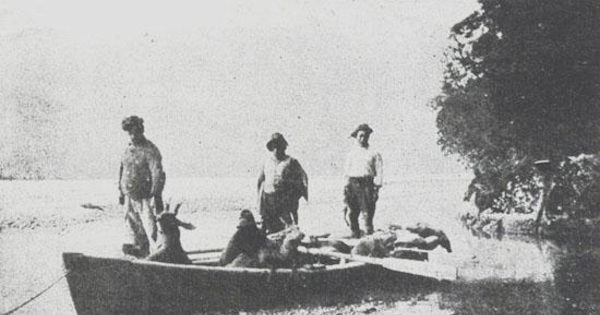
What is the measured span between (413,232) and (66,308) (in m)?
6.50

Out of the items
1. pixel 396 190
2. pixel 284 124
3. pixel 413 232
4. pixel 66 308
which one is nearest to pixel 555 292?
pixel 413 232

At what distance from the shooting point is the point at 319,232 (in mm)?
20672

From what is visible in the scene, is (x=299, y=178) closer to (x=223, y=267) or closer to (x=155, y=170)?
(x=155, y=170)

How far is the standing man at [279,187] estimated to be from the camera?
11430 mm

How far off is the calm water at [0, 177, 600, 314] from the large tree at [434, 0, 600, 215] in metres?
2.72

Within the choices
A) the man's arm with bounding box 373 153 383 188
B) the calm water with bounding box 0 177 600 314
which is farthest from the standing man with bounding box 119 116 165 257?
the man's arm with bounding box 373 153 383 188

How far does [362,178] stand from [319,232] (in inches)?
323

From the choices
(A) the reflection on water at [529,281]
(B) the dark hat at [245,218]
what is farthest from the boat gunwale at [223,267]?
(A) the reflection on water at [529,281]

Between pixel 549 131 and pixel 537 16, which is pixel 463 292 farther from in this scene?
pixel 537 16

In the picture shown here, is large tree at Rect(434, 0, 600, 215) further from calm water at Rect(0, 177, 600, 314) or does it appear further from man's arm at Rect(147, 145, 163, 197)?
man's arm at Rect(147, 145, 163, 197)

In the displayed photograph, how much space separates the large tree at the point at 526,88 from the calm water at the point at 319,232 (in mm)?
2722

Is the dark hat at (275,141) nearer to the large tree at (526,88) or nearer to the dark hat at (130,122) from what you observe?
the dark hat at (130,122)

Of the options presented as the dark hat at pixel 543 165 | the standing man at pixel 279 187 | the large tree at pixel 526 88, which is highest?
the large tree at pixel 526 88

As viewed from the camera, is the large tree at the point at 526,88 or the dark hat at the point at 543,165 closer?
the large tree at the point at 526,88
